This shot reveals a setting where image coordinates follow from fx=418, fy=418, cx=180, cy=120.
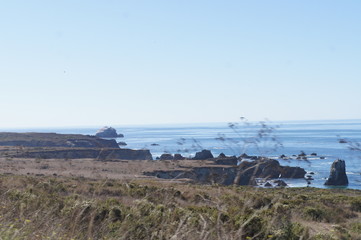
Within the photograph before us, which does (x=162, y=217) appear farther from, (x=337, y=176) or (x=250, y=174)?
(x=337, y=176)

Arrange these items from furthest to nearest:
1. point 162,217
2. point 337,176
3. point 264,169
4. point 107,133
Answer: point 107,133 < point 337,176 < point 162,217 < point 264,169

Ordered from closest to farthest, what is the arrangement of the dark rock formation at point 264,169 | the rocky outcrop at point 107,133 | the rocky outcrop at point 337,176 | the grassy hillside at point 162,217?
the dark rock formation at point 264,169 → the grassy hillside at point 162,217 → the rocky outcrop at point 337,176 → the rocky outcrop at point 107,133

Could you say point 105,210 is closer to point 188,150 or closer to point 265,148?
point 188,150

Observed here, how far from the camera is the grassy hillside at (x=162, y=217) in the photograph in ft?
14.4

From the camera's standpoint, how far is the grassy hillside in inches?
172

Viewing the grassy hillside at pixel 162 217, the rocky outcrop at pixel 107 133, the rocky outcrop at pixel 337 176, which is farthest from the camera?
the rocky outcrop at pixel 107 133

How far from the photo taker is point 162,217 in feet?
22.5

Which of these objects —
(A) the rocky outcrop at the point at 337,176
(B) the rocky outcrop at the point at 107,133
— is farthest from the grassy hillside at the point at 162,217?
(B) the rocky outcrop at the point at 107,133

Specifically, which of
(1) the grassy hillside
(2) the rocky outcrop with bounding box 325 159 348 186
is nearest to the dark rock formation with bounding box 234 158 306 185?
(1) the grassy hillside

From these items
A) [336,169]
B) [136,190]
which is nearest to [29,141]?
[336,169]

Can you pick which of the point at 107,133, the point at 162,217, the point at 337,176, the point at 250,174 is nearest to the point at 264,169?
the point at 250,174

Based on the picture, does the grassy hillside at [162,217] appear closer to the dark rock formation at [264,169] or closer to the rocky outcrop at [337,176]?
the dark rock formation at [264,169]

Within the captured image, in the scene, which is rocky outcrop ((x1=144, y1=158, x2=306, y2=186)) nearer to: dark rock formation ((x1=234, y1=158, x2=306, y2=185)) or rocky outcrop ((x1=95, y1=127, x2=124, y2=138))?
dark rock formation ((x1=234, y1=158, x2=306, y2=185))

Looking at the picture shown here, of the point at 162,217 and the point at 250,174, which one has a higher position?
the point at 250,174
